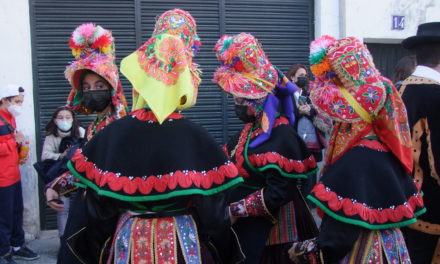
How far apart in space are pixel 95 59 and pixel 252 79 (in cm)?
113

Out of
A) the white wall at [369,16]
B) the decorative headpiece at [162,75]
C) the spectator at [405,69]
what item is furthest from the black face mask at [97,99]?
the white wall at [369,16]

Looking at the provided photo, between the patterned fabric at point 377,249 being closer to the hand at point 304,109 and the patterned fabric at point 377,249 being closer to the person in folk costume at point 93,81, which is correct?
the person in folk costume at point 93,81

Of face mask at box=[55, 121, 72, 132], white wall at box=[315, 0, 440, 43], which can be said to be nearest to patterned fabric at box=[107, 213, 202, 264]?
face mask at box=[55, 121, 72, 132]

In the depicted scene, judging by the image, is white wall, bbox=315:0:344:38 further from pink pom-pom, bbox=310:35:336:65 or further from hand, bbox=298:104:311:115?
pink pom-pom, bbox=310:35:336:65

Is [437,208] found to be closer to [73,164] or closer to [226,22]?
[73,164]

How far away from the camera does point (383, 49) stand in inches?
304

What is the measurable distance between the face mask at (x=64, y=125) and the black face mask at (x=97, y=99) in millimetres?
2465

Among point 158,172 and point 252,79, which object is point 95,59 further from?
point 158,172

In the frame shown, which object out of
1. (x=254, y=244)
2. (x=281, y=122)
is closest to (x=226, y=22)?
(x=281, y=122)

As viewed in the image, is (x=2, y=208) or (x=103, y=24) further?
(x=103, y=24)

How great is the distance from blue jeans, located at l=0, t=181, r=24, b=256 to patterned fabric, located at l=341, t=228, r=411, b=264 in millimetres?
4106

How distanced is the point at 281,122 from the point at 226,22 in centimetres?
378

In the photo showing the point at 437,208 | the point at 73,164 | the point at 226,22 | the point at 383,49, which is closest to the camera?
the point at 73,164

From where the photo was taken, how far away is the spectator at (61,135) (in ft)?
19.1
